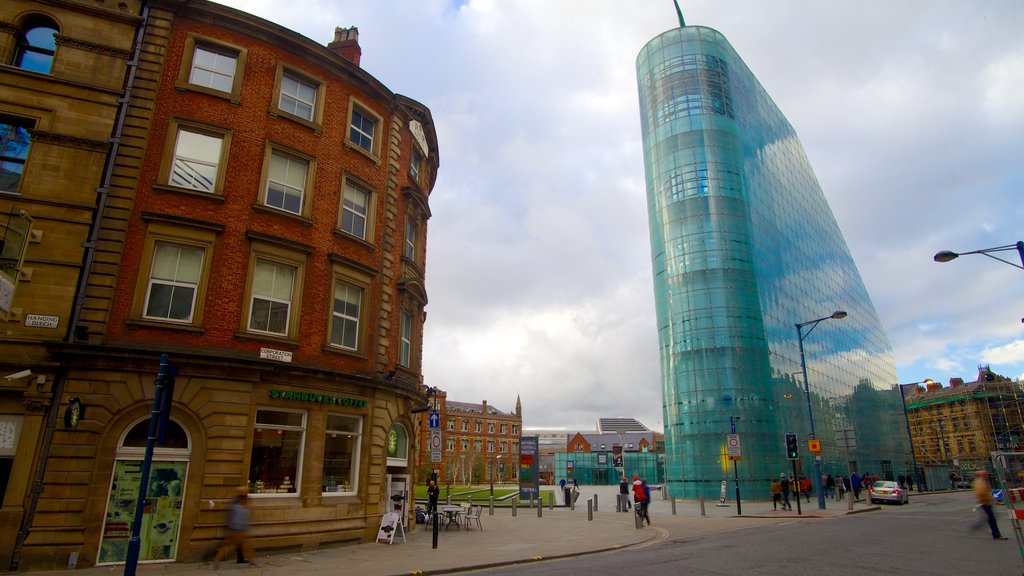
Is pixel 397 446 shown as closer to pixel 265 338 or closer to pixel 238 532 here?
pixel 265 338

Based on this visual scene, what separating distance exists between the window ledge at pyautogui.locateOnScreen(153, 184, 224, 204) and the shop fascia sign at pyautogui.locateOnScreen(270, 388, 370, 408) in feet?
17.9

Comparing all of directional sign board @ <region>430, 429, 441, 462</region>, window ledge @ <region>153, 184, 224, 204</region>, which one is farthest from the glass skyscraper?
window ledge @ <region>153, 184, 224, 204</region>

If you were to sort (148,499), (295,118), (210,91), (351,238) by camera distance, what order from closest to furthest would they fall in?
(148,499)
(210,91)
(295,118)
(351,238)

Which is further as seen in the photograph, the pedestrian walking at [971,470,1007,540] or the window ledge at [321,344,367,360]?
the window ledge at [321,344,367,360]

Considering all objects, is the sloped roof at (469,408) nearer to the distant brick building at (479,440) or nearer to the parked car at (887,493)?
the distant brick building at (479,440)

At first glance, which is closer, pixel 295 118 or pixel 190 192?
pixel 190 192

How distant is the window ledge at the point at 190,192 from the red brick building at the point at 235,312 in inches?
1.9

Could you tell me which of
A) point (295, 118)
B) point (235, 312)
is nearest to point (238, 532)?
point (235, 312)

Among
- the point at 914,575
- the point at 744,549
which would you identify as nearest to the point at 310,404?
the point at 744,549

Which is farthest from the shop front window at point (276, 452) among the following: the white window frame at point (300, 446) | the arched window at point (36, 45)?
the arched window at point (36, 45)

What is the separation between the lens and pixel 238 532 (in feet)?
43.1

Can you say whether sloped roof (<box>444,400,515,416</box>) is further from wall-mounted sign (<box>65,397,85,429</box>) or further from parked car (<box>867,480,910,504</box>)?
wall-mounted sign (<box>65,397,85,429</box>)

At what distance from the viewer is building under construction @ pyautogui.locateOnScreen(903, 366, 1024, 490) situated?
8512 cm

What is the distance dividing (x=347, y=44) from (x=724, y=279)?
125 feet
